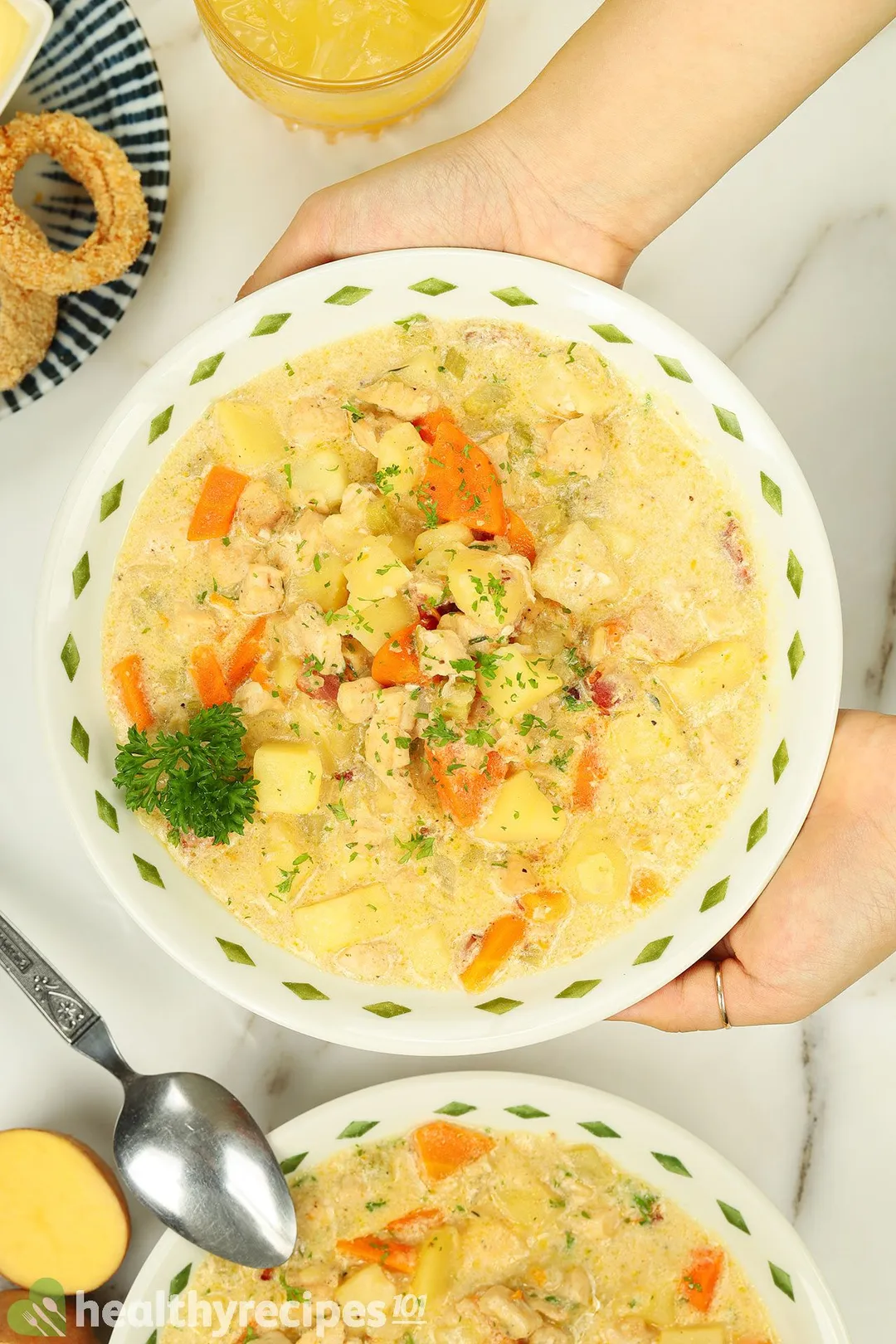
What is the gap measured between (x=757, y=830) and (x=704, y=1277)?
1532 mm

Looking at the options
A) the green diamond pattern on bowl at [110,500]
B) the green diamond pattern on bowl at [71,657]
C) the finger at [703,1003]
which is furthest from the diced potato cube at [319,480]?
the finger at [703,1003]

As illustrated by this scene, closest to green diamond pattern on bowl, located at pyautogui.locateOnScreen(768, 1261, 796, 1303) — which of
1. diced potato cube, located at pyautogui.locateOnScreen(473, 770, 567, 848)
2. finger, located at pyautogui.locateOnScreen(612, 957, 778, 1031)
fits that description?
finger, located at pyautogui.locateOnScreen(612, 957, 778, 1031)

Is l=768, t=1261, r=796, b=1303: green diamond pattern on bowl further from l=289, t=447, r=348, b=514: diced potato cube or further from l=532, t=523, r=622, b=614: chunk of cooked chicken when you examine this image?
l=289, t=447, r=348, b=514: diced potato cube

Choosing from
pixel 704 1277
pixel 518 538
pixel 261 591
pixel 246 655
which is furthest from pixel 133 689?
pixel 704 1277

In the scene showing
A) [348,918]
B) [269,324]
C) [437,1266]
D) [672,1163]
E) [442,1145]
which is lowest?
[672,1163]

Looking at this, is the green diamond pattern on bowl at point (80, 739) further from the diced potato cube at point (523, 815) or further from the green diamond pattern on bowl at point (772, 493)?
the green diamond pattern on bowl at point (772, 493)

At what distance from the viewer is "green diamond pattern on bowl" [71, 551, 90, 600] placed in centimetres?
280

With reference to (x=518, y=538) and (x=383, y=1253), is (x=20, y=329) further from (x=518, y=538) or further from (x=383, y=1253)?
(x=383, y=1253)

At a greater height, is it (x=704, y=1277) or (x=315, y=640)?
(x=315, y=640)

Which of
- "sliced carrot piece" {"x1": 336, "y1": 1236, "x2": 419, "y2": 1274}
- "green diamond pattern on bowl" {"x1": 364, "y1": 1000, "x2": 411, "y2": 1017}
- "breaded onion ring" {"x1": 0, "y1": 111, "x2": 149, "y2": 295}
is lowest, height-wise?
"sliced carrot piece" {"x1": 336, "y1": 1236, "x2": 419, "y2": 1274}

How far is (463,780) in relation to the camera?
2.82m

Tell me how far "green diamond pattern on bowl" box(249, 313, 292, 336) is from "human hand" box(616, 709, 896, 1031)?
183 cm

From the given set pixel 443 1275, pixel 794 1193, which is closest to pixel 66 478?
pixel 443 1275

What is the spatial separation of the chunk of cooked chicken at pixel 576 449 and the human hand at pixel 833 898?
3.23 feet
